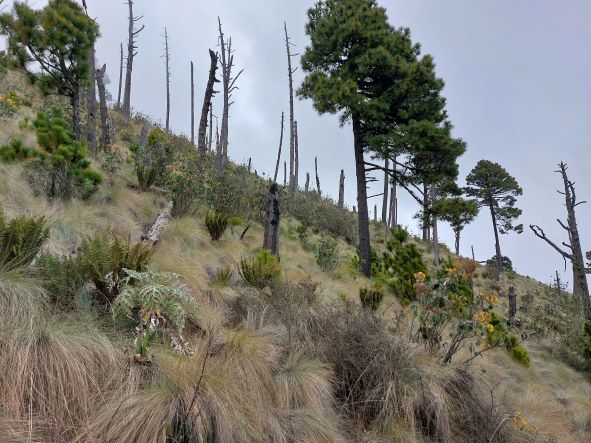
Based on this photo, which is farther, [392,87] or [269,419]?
[392,87]

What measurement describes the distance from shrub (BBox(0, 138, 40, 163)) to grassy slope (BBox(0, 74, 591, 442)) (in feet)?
1.10

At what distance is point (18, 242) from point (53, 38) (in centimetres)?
617

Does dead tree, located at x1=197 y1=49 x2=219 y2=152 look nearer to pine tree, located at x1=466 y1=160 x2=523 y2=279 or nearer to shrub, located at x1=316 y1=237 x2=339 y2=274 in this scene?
shrub, located at x1=316 y1=237 x2=339 y2=274

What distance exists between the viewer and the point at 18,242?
3.77 m

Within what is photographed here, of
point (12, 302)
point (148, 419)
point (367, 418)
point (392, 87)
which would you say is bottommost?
point (367, 418)

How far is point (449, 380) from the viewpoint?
15.5 ft

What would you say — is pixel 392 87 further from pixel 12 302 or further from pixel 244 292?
pixel 12 302

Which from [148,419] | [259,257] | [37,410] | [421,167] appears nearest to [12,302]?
[37,410]

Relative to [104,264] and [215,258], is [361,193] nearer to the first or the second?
[215,258]

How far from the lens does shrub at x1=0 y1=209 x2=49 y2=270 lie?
363 centimetres

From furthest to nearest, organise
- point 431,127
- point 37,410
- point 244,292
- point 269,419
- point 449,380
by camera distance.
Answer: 1. point 431,127
2. point 244,292
3. point 449,380
4. point 269,419
5. point 37,410

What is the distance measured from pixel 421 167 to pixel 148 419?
10.8 meters

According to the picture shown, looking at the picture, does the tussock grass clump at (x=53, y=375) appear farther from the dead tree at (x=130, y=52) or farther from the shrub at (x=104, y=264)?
the dead tree at (x=130, y=52)

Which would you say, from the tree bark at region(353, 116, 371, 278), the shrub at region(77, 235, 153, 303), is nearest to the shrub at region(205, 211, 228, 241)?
the shrub at region(77, 235, 153, 303)
